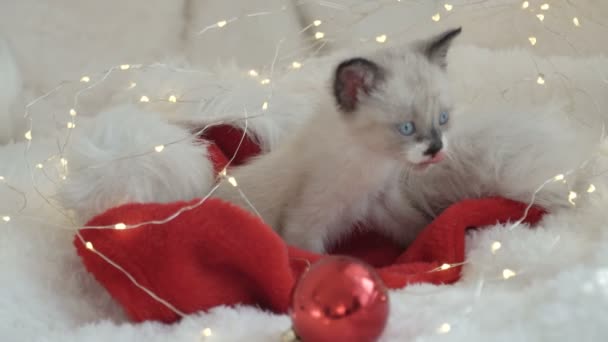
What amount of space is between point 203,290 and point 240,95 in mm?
471

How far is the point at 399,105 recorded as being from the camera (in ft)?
2.65

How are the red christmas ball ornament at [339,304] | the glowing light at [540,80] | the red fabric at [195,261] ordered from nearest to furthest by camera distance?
1. the red christmas ball ornament at [339,304]
2. the red fabric at [195,261]
3. the glowing light at [540,80]

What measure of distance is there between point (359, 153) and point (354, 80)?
115mm

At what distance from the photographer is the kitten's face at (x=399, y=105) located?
80cm

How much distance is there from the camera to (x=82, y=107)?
1303 mm

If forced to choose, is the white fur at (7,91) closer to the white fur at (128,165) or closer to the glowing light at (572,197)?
the white fur at (128,165)

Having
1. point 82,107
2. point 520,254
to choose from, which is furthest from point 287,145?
point 82,107

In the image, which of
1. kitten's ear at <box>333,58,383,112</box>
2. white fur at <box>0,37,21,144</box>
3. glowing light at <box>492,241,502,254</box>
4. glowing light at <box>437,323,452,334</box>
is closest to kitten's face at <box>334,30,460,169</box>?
kitten's ear at <box>333,58,383,112</box>

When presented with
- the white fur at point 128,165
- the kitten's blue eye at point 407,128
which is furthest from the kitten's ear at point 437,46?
the white fur at point 128,165

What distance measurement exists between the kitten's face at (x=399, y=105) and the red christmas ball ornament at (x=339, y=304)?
27 centimetres

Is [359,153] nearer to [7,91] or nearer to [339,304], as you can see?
[339,304]

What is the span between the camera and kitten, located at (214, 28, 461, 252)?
81 centimetres

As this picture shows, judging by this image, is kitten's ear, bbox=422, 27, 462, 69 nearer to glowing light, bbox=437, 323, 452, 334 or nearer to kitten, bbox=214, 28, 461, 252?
kitten, bbox=214, 28, 461, 252

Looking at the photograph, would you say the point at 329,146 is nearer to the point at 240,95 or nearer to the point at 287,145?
the point at 287,145
